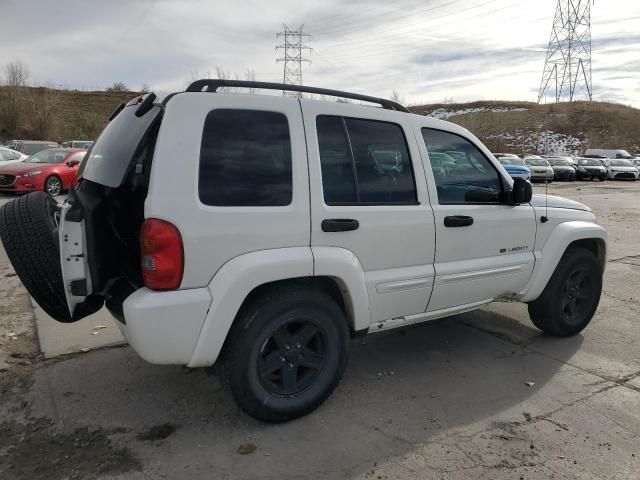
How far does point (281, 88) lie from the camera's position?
3.29 meters

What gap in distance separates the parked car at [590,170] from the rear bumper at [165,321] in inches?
1378

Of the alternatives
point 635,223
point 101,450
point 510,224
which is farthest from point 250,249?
point 635,223


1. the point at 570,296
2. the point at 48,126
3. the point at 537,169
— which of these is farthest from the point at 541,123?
the point at 570,296

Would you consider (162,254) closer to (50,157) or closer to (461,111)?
(50,157)

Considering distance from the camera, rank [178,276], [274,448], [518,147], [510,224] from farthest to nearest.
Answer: [518,147]
[510,224]
[274,448]
[178,276]

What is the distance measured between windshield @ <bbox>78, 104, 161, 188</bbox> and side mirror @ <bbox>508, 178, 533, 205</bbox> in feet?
8.63

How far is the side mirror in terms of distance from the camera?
3932 mm

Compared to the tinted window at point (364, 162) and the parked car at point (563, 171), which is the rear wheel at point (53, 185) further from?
the parked car at point (563, 171)

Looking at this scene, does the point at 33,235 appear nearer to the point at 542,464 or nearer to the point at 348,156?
the point at 348,156

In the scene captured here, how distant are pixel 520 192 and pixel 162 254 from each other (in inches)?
106

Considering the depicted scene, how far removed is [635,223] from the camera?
12516mm

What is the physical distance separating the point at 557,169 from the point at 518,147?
3182 cm

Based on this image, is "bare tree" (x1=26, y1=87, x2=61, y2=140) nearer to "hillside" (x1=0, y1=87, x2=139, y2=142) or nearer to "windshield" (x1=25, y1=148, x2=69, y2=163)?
"hillside" (x1=0, y1=87, x2=139, y2=142)

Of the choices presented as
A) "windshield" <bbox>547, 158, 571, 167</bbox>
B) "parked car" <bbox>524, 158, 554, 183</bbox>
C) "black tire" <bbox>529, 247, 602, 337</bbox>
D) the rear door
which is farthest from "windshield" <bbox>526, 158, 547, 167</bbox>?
the rear door
